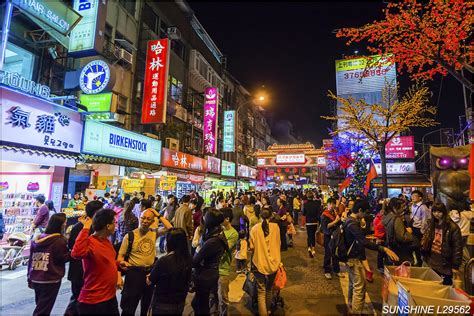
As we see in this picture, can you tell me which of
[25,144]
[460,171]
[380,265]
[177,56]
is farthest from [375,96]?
[25,144]

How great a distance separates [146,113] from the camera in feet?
48.5

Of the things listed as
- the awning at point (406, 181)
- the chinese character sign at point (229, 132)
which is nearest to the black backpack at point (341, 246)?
the awning at point (406, 181)

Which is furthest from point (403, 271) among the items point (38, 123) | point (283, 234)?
point (38, 123)

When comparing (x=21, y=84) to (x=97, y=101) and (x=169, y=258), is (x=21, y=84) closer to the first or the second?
(x=97, y=101)

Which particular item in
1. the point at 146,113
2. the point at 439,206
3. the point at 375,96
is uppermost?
the point at 375,96

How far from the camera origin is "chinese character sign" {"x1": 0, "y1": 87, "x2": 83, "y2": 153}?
7.52m

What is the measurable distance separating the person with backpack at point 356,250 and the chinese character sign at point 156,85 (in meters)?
11.8

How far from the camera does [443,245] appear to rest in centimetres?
485

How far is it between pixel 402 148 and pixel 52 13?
1086 inches

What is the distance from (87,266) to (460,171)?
10.1 m

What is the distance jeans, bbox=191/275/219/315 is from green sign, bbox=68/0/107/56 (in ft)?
32.8

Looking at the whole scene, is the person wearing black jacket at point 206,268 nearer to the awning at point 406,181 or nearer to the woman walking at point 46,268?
the woman walking at point 46,268

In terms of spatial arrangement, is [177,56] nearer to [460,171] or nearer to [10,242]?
[10,242]

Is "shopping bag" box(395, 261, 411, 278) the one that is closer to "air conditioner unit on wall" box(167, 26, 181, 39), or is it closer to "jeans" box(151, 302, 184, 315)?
"jeans" box(151, 302, 184, 315)
